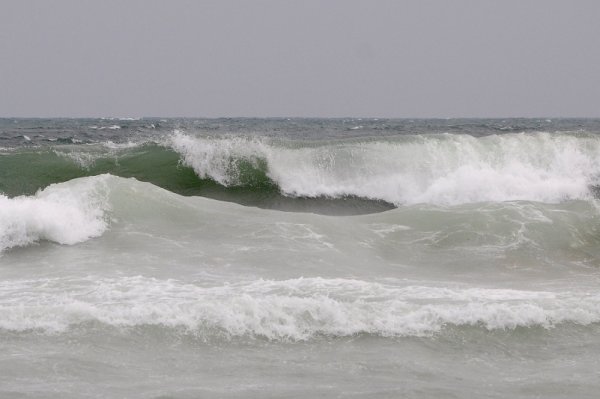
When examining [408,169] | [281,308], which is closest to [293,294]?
[281,308]

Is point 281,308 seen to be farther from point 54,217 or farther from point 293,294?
point 54,217

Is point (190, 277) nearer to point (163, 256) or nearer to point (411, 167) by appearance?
point (163, 256)

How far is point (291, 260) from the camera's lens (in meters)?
9.97

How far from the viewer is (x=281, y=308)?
22.7ft

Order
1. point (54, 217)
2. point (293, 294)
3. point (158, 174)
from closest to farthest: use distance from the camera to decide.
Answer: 1. point (293, 294)
2. point (54, 217)
3. point (158, 174)

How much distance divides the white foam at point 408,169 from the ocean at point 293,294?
0.66 feet

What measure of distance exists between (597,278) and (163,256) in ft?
19.1

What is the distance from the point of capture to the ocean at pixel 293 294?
5484mm

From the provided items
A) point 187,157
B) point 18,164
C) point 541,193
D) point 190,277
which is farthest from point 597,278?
point 18,164

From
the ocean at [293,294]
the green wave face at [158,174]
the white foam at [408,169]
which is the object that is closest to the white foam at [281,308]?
the ocean at [293,294]

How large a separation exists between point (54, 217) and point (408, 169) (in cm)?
1115

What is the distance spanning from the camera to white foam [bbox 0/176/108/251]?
10.6 metres

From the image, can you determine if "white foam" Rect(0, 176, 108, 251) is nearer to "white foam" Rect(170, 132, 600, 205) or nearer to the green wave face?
the green wave face

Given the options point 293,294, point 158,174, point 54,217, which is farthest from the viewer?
point 158,174
